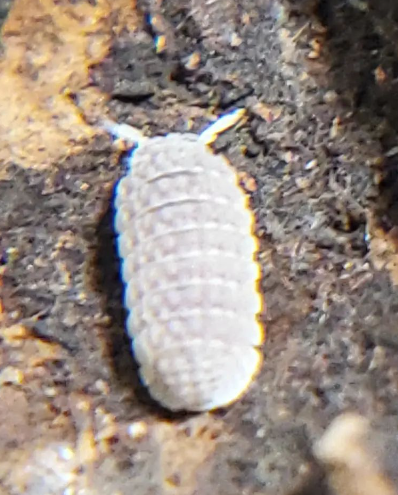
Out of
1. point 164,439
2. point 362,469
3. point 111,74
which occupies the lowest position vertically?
point 164,439

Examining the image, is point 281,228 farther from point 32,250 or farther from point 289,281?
point 32,250

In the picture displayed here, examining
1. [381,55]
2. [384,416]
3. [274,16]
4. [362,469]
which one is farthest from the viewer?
[274,16]

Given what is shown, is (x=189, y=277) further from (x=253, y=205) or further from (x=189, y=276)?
(x=253, y=205)

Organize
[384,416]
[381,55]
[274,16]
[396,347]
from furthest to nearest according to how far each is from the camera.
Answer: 1. [274,16]
2. [381,55]
3. [396,347]
4. [384,416]

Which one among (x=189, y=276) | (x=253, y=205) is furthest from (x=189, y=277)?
(x=253, y=205)

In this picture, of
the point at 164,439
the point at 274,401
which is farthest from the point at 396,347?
the point at 164,439
